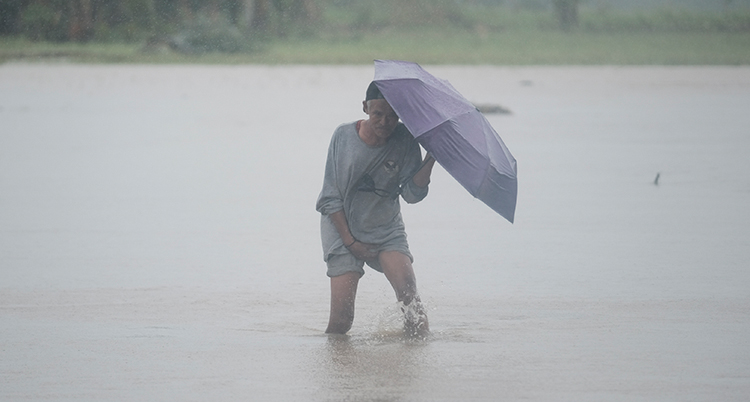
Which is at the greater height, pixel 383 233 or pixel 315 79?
pixel 315 79

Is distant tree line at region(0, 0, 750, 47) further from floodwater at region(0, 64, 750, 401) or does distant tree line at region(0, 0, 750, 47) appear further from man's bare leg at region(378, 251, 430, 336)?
man's bare leg at region(378, 251, 430, 336)

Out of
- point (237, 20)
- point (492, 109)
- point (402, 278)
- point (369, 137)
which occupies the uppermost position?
point (237, 20)

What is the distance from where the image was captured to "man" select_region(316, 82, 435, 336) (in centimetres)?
577

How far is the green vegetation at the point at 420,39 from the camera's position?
3381cm

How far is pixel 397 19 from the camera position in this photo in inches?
1945

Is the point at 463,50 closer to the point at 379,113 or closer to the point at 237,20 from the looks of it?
the point at 237,20

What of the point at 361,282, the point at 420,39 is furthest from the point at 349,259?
the point at 420,39

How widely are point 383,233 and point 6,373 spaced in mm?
1776

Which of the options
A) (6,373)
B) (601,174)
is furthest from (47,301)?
(601,174)

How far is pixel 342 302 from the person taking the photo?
5.93 meters

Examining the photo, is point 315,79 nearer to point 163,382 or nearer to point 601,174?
point 601,174

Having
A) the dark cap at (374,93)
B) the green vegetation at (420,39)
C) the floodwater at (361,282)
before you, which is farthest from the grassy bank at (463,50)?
the dark cap at (374,93)

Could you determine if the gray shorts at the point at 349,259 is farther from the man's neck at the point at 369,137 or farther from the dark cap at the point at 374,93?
the dark cap at the point at 374,93

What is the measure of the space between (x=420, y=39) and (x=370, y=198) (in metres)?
37.7
